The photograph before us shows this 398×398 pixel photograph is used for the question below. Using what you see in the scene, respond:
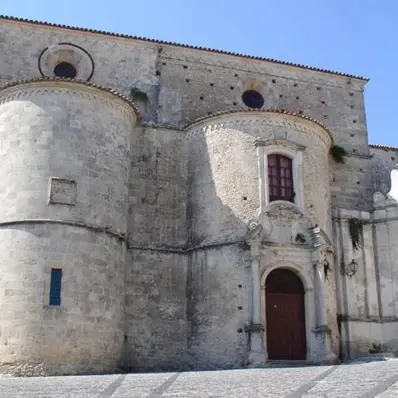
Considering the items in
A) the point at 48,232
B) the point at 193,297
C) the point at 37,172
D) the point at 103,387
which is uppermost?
the point at 37,172

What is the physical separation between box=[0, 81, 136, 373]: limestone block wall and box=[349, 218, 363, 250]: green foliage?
7878 millimetres

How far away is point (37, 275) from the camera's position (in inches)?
678

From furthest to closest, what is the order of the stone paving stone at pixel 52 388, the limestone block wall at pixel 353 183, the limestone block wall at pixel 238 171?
the limestone block wall at pixel 353 183, the limestone block wall at pixel 238 171, the stone paving stone at pixel 52 388

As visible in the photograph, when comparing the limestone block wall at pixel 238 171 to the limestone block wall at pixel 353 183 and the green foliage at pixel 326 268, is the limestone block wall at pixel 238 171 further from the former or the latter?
the limestone block wall at pixel 353 183

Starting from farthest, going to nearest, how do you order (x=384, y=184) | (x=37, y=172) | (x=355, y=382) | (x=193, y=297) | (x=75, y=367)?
(x=384, y=184) → (x=193, y=297) → (x=37, y=172) → (x=75, y=367) → (x=355, y=382)

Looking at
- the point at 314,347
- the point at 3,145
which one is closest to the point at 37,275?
the point at 3,145

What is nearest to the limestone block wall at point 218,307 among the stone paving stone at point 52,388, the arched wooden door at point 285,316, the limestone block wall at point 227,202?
the limestone block wall at point 227,202

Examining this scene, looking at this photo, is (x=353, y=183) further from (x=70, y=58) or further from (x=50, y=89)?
(x=50, y=89)

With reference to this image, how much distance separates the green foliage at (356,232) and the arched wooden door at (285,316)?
321 cm

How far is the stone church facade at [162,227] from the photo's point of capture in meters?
17.6

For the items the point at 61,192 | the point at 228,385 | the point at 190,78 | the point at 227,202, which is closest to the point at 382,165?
the point at 190,78

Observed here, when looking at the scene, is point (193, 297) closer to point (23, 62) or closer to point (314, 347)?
point (314, 347)

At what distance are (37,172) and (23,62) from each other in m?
5.95

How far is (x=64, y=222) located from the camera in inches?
705
